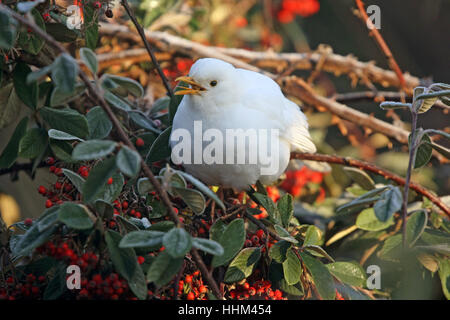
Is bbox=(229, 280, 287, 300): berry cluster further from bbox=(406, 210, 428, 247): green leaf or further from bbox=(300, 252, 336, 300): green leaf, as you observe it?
bbox=(406, 210, 428, 247): green leaf

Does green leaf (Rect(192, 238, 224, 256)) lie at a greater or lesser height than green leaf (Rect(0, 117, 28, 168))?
lesser

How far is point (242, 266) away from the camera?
157 centimetres

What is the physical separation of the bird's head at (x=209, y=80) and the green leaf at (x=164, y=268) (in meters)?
0.72

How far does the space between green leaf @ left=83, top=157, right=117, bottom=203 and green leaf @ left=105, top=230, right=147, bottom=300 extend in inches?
6.6

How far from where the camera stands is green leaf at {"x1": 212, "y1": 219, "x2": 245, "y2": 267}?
1.45 metres

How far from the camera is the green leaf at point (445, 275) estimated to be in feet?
5.65

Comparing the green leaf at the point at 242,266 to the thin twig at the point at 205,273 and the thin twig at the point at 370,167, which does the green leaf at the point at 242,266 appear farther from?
the thin twig at the point at 370,167

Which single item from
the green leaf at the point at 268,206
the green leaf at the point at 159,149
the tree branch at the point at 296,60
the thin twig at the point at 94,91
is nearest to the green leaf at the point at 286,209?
the green leaf at the point at 268,206

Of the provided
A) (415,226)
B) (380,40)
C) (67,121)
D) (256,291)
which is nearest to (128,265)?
(256,291)

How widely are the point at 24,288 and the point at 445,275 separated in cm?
135

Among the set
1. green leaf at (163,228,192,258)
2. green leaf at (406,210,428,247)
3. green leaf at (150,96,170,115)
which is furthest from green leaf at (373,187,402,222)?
green leaf at (150,96,170,115)

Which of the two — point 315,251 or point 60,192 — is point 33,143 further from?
point 315,251

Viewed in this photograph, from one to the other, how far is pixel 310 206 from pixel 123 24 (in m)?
1.36

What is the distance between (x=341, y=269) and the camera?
171 centimetres
